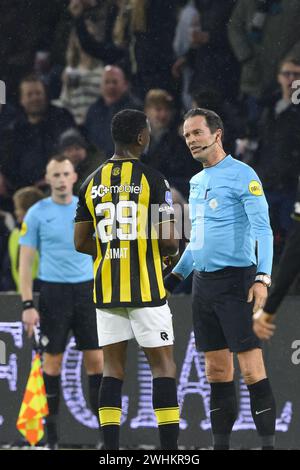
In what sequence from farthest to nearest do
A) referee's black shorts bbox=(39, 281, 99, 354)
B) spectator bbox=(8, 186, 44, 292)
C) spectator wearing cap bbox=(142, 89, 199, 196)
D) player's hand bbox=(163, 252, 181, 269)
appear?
spectator wearing cap bbox=(142, 89, 199, 196) < spectator bbox=(8, 186, 44, 292) < referee's black shorts bbox=(39, 281, 99, 354) < player's hand bbox=(163, 252, 181, 269)

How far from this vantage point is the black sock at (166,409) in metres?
7.19

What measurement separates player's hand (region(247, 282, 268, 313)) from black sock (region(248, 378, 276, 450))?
2.11 feet

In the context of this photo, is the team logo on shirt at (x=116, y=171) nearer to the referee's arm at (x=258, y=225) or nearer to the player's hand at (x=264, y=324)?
the referee's arm at (x=258, y=225)

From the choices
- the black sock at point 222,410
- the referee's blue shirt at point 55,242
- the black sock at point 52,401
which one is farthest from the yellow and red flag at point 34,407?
the black sock at point 222,410

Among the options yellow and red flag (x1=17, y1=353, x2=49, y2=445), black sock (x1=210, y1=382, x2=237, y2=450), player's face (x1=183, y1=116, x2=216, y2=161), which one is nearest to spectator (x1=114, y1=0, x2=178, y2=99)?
yellow and red flag (x1=17, y1=353, x2=49, y2=445)

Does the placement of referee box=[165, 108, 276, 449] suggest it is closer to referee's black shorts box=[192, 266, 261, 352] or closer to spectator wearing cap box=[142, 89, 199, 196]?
referee's black shorts box=[192, 266, 261, 352]

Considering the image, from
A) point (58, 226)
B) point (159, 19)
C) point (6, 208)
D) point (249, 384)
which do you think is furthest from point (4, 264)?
point (249, 384)

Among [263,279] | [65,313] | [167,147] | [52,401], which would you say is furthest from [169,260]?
[167,147]

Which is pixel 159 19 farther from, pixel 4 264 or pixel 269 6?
pixel 4 264

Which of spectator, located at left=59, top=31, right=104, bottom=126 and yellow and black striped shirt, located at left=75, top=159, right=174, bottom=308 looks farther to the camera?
spectator, located at left=59, top=31, right=104, bottom=126

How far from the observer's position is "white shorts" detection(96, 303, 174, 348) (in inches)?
283

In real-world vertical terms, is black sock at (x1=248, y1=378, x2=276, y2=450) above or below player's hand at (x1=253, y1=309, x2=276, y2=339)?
below

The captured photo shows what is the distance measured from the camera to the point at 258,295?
7.13 m

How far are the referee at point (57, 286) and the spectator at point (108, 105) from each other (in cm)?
219
